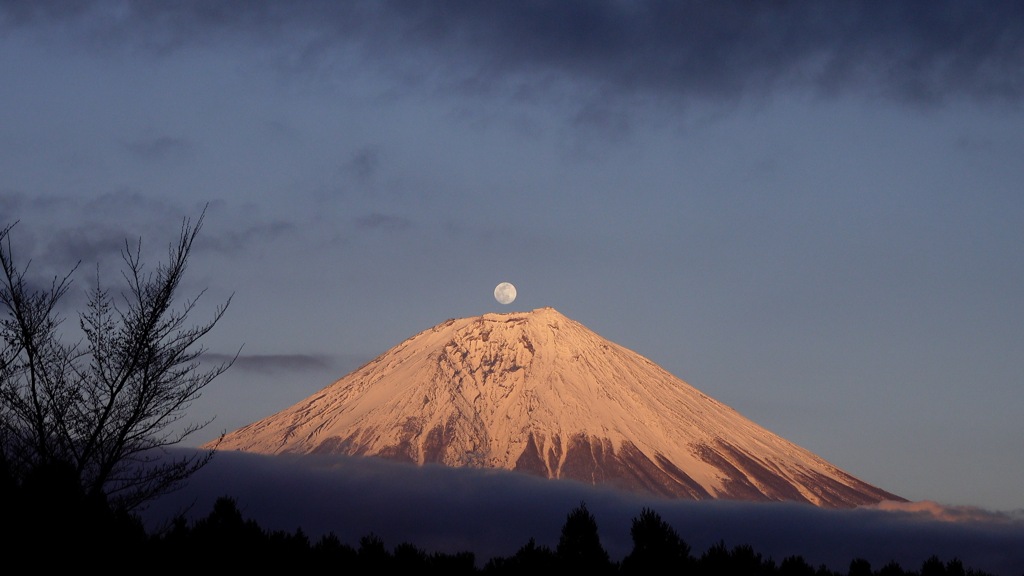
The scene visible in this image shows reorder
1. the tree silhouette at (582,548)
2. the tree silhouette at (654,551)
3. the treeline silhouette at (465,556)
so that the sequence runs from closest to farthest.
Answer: the treeline silhouette at (465,556), the tree silhouette at (582,548), the tree silhouette at (654,551)

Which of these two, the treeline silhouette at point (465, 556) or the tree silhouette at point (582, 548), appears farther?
the tree silhouette at point (582, 548)

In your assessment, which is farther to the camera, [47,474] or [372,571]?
[372,571]

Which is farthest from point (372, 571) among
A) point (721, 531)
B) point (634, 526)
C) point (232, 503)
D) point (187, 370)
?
point (721, 531)

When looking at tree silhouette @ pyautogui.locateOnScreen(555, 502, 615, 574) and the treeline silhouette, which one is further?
tree silhouette @ pyautogui.locateOnScreen(555, 502, 615, 574)

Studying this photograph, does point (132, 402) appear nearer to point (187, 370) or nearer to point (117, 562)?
point (187, 370)

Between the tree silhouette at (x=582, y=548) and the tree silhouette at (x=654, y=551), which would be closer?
the tree silhouette at (x=582, y=548)

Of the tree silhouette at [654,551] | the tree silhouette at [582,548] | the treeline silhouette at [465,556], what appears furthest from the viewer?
the tree silhouette at [654,551]

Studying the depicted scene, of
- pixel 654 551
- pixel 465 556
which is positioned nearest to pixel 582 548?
pixel 654 551

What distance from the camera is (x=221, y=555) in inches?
1715

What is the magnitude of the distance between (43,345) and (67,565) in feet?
14.7

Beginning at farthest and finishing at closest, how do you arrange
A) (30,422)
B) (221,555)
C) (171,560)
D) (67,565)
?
1. (221,555)
2. (171,560)
3. (30,422)
4. (67,565)

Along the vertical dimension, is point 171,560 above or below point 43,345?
below

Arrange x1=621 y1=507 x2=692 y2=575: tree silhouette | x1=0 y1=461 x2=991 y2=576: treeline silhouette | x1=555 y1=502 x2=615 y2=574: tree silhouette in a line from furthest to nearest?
x1=621 y1=507 x2=692 y2=575: tree silhouette
x1=555 y1=502 x2=615 y2=574: tree silhouette
x1=0 y1=461 x2=991 y2=576: treeline silhouette

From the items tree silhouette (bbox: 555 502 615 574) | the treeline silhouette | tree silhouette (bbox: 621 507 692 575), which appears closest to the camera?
the treeline silhouette
